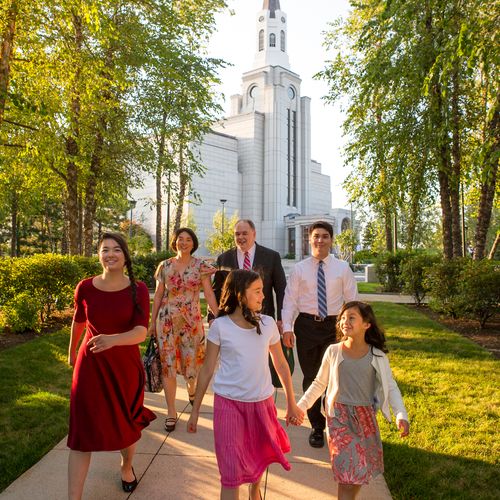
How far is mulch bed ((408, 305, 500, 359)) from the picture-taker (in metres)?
9.52

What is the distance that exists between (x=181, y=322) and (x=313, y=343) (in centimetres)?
152

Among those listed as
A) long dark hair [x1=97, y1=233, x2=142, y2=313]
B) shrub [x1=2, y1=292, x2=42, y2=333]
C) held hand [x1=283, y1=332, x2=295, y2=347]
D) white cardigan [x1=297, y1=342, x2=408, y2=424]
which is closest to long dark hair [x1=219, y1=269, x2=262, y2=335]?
white cardigan [x1=297, y1=342, x2=408, y2=424]

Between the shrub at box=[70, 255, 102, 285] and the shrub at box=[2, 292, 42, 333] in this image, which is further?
the shrub at box=[70, 255, 102, 285]

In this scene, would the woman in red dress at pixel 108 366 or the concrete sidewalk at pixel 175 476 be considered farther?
the concrete sidewalk at pixel 175 476

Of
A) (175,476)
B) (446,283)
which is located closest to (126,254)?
(175,476)

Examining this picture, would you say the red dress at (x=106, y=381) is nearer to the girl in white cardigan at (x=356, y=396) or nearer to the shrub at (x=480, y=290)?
the girl in white cardigan at (x=356, y=396)

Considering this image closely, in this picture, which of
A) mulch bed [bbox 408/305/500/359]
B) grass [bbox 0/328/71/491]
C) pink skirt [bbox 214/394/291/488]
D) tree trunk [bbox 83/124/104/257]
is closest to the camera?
pink skirt [bbox 214/394/291/488]

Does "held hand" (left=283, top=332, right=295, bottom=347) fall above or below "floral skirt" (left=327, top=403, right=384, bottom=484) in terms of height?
above

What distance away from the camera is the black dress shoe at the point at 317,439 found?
4.66 meters

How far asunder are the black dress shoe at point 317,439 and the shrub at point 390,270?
16.7m

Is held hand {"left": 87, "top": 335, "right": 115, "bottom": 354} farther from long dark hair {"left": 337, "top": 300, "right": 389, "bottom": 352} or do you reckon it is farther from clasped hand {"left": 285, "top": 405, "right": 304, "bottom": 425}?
long dark hair {"left": 337, "top": 300, "right": 389, "bottom": 352}

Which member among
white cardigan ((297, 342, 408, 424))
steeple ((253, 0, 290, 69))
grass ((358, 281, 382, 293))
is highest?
steeple ((253, 0, 290, 69))

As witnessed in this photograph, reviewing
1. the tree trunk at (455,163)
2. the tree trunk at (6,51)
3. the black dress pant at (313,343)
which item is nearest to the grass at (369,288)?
the tree trunk at (455,163)

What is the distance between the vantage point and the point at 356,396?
128 inches
